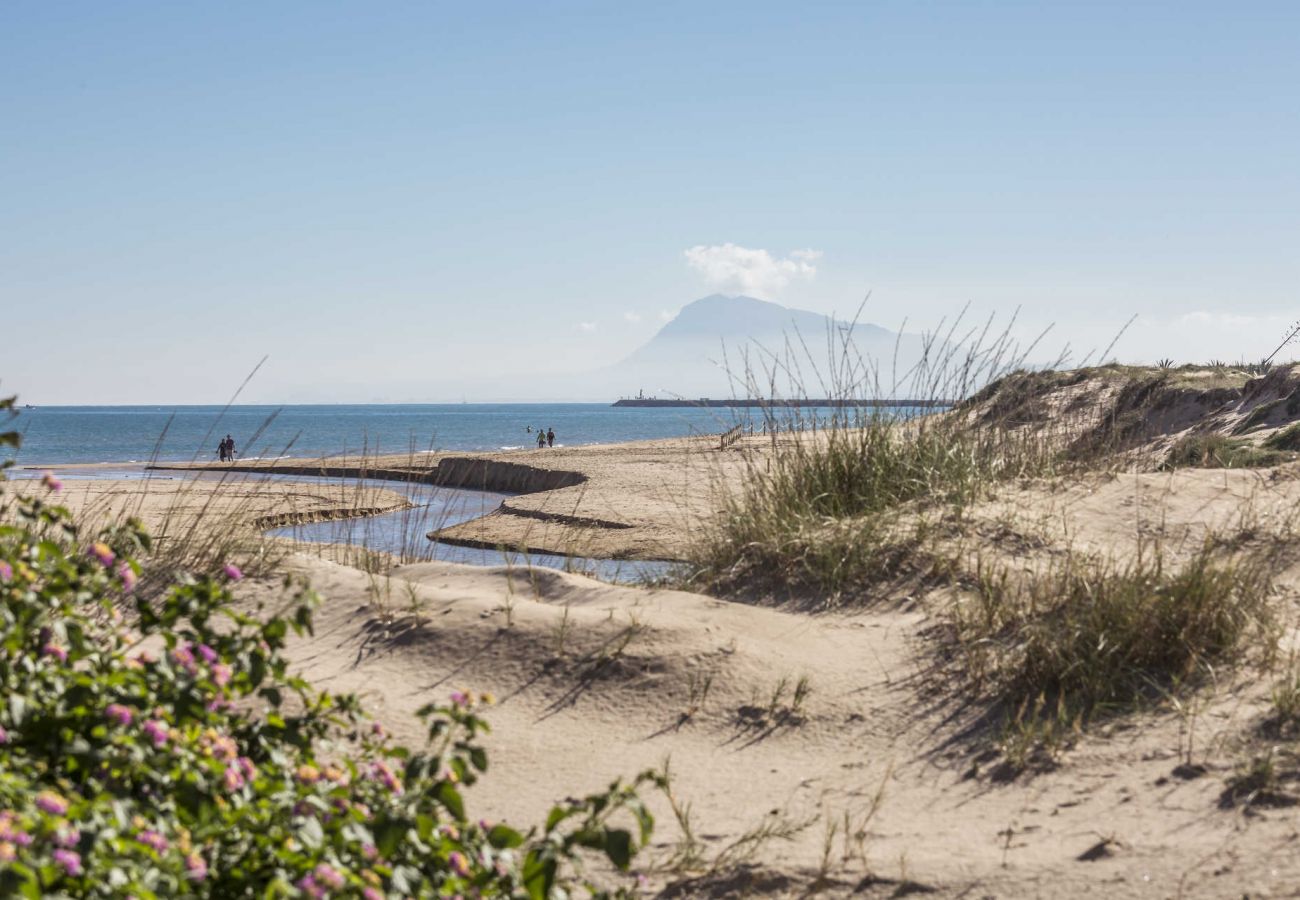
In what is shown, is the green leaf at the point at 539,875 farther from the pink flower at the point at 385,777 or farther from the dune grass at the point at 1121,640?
the dune grass at the point at 1121,640

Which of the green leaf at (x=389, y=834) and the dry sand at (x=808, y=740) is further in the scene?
the dry sand at (x=808, y=740)

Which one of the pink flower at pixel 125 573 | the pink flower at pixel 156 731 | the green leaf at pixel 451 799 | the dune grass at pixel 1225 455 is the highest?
the dune grass at pixel 1225 455

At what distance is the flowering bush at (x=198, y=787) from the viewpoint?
2244mm

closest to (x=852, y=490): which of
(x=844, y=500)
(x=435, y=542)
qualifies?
(x=844, y=500)

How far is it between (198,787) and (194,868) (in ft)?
0.96

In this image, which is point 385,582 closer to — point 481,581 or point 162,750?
point 481,581

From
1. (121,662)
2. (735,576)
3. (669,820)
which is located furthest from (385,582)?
(121,662)

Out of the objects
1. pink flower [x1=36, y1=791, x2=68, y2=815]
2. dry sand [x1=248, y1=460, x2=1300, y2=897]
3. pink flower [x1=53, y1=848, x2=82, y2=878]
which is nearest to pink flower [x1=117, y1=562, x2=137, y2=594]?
pink flower [x1=36, y1=791, x2=68, y2=815]

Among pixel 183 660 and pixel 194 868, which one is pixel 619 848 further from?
pixel 183 660

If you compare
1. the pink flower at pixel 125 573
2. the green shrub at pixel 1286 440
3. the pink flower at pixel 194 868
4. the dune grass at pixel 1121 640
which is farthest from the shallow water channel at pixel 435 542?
the green shrub at pixel 1286 440

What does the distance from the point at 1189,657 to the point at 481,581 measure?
3.84 metres

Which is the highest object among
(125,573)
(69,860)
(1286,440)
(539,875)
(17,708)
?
(1286,440)

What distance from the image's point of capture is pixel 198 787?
2.55 meters

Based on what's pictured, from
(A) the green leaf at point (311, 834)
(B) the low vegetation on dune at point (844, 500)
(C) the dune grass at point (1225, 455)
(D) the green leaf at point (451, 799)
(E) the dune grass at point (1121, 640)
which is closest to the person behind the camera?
(A) the green leaf at point (311, 834)
